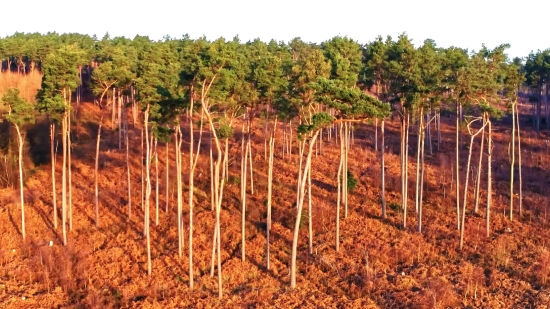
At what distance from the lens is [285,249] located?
94.0ft

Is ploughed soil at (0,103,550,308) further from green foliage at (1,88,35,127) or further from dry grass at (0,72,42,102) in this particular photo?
dry grass at (0,72,42,102)

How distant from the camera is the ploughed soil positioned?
22797 mm

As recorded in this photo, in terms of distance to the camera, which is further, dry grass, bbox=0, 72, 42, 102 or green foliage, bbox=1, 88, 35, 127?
dry grass, bbox=0, 72, 42, 102

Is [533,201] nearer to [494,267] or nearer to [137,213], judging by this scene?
[494,267]

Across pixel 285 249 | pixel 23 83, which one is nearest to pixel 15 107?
pixel 285 249

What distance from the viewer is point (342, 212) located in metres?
33.6

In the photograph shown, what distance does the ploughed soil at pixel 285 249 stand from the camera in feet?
74.8

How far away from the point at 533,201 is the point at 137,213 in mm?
28141

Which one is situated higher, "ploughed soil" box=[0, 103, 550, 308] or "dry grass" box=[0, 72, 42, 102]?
"dry grass" box=[0, 72, 42, 102]

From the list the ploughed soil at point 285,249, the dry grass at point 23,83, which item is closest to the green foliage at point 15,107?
the ploughed soil at point 285,249

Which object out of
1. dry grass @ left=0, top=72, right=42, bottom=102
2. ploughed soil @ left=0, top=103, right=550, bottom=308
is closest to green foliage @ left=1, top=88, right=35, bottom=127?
ploughed soil @ left=0, top=103, right=550, bottom=308

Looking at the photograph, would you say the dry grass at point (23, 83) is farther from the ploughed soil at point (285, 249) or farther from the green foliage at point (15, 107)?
the green foliage at point (15, 107)

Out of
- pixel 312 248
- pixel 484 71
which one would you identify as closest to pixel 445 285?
pixel 312 248

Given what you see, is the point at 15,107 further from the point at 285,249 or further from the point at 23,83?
the point at 23,83
